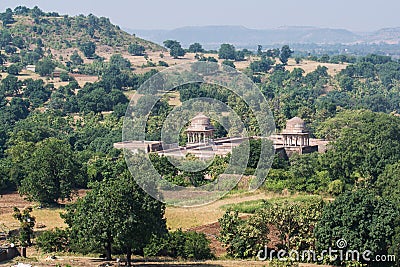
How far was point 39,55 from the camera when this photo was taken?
343 feet

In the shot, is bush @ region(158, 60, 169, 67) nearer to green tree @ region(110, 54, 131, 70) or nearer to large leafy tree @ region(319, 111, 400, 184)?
green tree @ region(110, 54, 131, 70)

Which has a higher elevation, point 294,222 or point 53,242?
point 294,222

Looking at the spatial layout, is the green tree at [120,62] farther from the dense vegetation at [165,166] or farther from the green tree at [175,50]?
the green tree at [175,50]

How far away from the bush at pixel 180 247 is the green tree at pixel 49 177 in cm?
1117

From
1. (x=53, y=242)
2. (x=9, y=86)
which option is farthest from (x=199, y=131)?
(x=9, y=86)

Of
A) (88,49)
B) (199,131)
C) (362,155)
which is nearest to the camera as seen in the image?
(362,155)

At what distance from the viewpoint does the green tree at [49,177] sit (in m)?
35.7

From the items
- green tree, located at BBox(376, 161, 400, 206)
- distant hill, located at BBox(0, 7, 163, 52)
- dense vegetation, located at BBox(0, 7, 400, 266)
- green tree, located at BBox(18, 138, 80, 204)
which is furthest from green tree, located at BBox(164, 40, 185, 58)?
green tree, located at BBox(376, 161, 400, 206)

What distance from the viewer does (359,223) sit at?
967 inches

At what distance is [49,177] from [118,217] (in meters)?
14.2

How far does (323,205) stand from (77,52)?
290 ft

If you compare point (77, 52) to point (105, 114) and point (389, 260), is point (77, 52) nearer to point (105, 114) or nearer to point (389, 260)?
point (105, 114)

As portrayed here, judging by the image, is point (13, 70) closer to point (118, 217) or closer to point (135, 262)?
point (135, 262)

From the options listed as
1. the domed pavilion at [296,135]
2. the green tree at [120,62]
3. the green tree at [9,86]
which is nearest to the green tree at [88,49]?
the green tree at [120,62]
